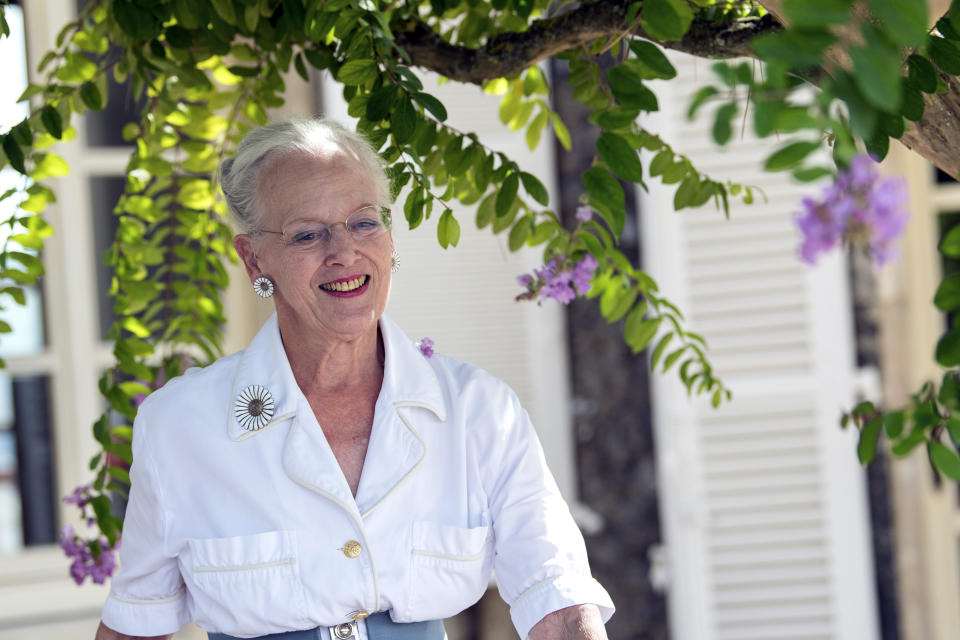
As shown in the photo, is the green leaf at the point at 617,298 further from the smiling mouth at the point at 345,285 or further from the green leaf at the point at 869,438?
the green leaf at the point at 869,438

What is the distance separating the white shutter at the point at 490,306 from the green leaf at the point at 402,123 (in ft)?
6.24

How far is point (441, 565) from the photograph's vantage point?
150 centimetres

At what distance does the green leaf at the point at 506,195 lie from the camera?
150cm

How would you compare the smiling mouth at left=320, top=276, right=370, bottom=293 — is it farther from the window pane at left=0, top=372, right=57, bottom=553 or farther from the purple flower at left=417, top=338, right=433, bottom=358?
the window pane at left=0, top=372, right=57, bottom=553

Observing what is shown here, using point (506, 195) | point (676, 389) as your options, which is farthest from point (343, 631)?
point (676, 389)

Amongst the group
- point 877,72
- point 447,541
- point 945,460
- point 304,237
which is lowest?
point 447,541

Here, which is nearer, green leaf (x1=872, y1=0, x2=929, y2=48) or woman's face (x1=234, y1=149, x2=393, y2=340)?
green leaf (x1=872, y1=0, x2=929, y2=48)

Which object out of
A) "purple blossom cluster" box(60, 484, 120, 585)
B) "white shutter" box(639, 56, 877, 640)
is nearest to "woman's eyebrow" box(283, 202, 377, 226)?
"purple blossom cluster" box(60, 484, 120, 585)

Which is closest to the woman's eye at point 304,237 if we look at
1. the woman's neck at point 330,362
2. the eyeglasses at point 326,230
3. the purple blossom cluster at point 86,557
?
the eyeglasses at point 326,230

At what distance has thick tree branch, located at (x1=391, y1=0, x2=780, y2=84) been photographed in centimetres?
133

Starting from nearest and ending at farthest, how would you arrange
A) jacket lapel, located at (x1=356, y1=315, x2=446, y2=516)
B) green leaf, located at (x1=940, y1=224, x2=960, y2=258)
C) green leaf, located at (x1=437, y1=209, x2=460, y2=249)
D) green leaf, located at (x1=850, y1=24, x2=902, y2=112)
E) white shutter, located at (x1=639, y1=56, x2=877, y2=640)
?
green leaf, located at (x1=850, y1=24, x2=902, y2=112) → green leaf, located at (x1=940, y1=224, x2=960, y2=258) → green leaf, located at (x1=437, y1=209, x2=460, y2=249) → jacket lapel, located at (x1=356, y1=315, x2=446, y2=516) → white shutter, located at (x1=639, y1=56, x2=877, y2=640)

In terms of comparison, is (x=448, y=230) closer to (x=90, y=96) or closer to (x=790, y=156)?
(x=90, y=96)

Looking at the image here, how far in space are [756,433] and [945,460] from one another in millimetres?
2380

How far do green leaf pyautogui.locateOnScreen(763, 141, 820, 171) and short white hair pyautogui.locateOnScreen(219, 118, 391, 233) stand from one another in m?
1.01
